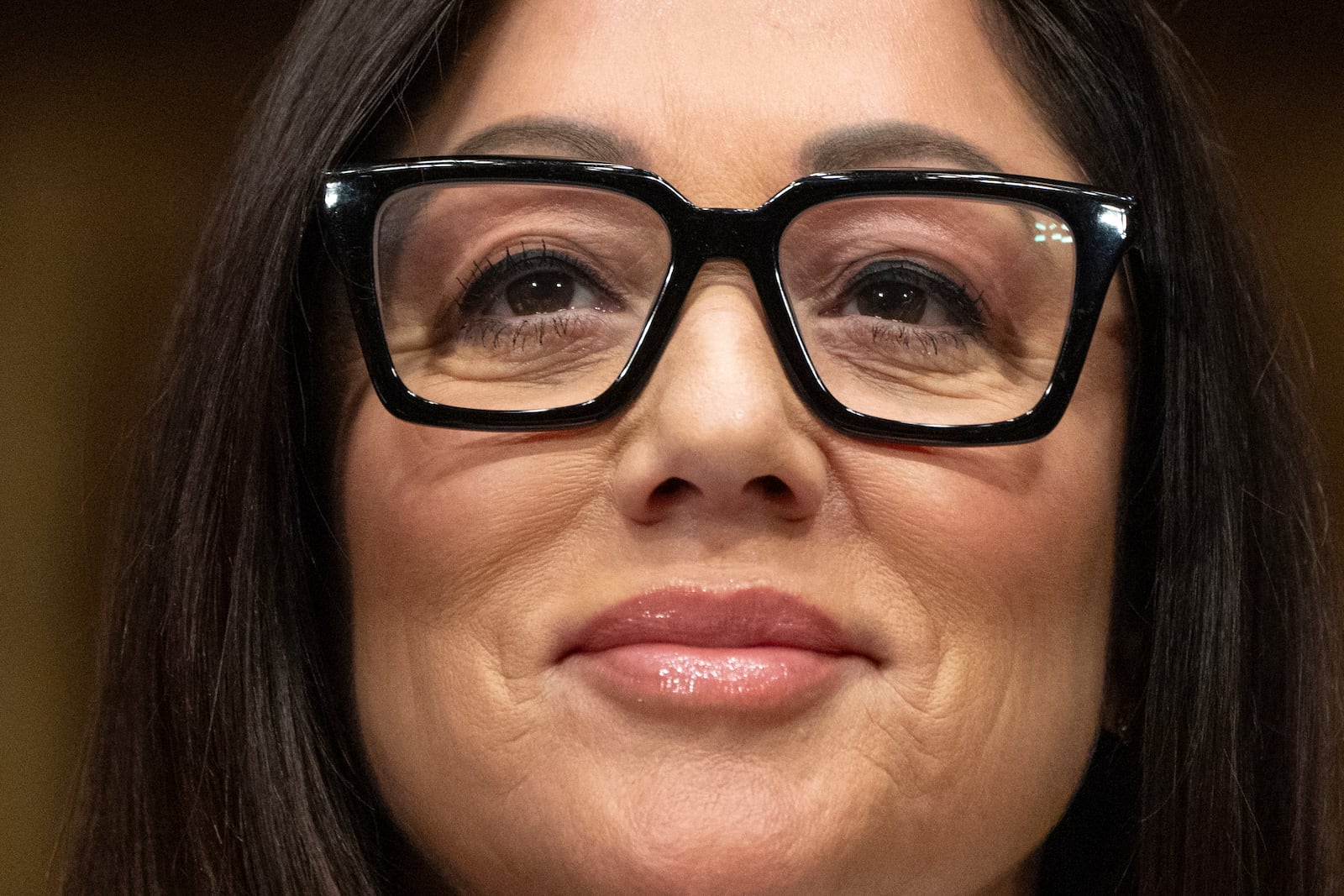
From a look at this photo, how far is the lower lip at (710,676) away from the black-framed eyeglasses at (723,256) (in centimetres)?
16

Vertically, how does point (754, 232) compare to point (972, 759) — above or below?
above

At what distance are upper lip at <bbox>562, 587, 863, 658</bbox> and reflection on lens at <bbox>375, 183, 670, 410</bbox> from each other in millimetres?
159

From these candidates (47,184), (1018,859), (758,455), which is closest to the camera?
(758,455)

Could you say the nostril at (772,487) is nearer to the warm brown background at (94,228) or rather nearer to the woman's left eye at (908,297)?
the woman's left eye at (908,297)

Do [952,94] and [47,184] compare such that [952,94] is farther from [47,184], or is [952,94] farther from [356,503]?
[47,184]

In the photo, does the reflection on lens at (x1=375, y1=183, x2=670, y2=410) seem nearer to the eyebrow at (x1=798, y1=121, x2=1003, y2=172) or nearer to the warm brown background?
the eyebrow at (x1=798, y1=121, x2=1003, y2=172)

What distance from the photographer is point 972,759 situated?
950 millimetres

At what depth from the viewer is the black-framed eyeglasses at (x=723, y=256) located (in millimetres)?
937

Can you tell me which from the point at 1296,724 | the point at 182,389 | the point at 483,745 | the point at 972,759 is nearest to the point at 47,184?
the point at 182,389

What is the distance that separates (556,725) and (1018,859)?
0.38m

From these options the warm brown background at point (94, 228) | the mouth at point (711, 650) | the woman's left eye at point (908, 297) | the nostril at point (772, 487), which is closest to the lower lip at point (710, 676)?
the mouth at point (711, 650)

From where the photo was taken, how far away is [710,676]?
89 cm

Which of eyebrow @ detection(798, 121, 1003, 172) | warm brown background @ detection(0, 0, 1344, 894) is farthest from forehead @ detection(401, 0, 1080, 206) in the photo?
warm brown background @ detection(0, 0, 1344, 894)

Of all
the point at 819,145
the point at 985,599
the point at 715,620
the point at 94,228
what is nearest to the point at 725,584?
the point at 715,620
